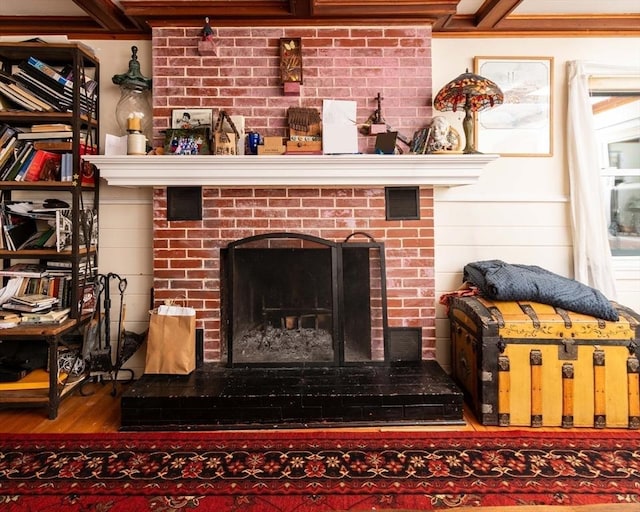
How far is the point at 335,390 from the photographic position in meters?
2.20

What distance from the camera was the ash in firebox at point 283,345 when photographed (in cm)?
254

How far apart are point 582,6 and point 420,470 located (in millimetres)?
2637

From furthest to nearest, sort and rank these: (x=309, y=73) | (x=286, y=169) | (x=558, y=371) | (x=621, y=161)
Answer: (x=621, y=161), (x=309, y=73), (x=286, y=169), (x=558, y=371)

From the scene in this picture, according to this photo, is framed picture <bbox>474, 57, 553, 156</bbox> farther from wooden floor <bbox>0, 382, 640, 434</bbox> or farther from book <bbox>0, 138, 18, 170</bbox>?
book <bbox>0, 138, 18, 170</bbox>

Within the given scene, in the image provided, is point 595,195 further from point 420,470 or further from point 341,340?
point 420,470

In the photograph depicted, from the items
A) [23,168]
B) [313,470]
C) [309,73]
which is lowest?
[313,470]

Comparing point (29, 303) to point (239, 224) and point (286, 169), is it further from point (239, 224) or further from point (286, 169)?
point (286, 169)

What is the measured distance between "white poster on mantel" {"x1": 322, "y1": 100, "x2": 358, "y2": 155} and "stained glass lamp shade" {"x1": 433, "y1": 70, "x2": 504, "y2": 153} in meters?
0.48

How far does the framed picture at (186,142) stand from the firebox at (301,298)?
57 cm

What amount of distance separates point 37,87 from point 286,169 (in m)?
1.46

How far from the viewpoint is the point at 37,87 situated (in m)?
2.43

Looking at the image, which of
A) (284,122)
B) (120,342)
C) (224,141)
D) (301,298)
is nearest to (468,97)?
(284,122)

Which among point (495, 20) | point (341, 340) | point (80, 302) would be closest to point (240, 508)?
point (341, 340)

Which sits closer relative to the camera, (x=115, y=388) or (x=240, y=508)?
(x=240, y=508)
